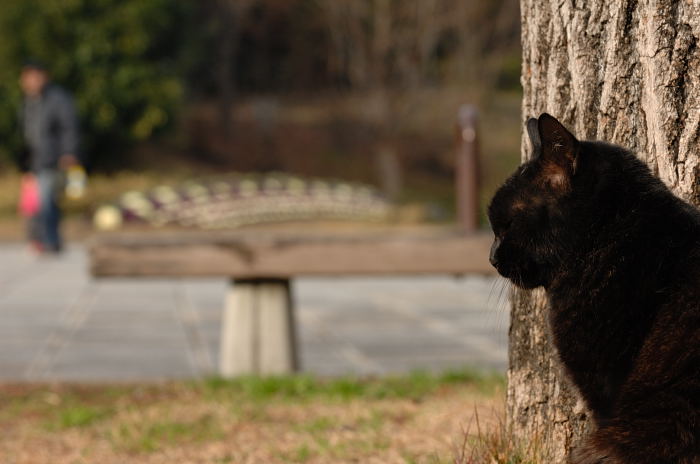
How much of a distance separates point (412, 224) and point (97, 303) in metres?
13.0

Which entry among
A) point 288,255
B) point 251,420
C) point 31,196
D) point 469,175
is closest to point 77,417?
point 251,420

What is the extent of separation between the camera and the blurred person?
42.2 feet

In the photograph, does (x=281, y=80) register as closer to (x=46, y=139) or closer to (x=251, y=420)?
(x=46, y=139)

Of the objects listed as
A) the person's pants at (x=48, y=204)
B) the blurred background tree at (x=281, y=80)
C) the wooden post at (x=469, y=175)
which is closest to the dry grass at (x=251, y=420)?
the wooden post at (x=469, y=175)

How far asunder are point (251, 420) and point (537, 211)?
2587 mm

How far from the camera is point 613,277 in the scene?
2654 millimetres

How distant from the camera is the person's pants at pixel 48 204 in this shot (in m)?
12.9

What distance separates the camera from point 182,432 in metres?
4.72

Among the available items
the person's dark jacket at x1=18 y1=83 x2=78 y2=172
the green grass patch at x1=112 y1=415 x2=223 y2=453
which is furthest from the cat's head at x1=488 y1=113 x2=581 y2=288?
the person's dark jacket at x1=18 y1=83 x2=78 y2=172

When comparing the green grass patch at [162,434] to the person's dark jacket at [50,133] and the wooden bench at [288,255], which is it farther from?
the person's dark jacket at [50,133]

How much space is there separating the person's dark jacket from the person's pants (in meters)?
0.13

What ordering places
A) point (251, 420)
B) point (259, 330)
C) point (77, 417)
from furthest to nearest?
point (259, 330) < point (77, 417) < point (251, 420)

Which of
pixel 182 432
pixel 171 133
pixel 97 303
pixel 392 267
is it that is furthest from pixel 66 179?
pixel 171 133

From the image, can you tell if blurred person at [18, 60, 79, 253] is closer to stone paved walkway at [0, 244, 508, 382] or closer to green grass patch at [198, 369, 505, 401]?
stone paved walkway at [0, 244, 508, 382]
